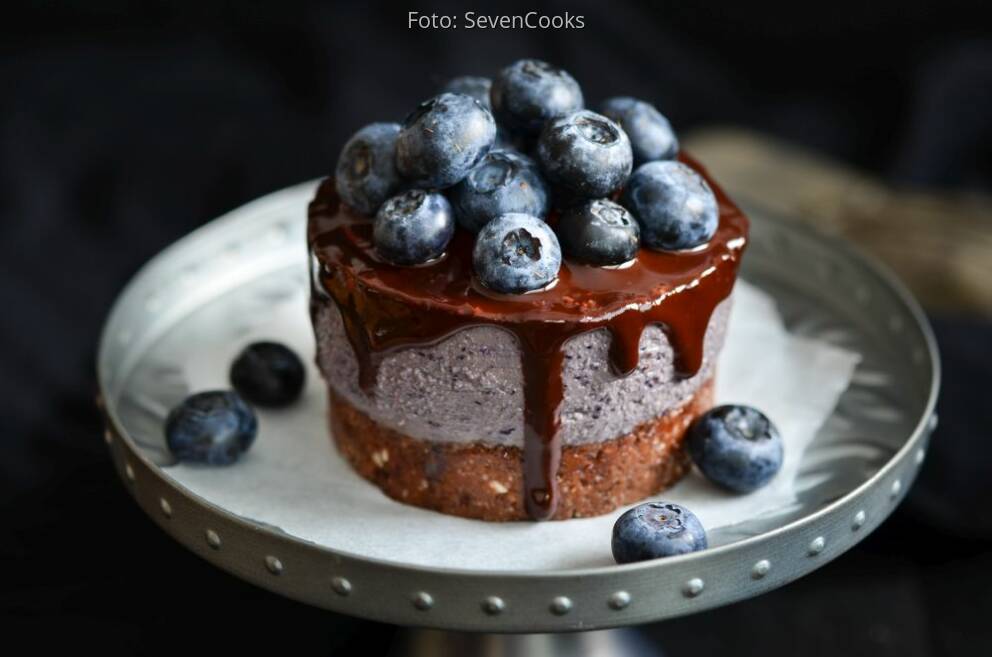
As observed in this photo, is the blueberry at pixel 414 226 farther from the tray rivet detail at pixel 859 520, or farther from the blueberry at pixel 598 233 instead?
the tray rivet detail at pixel 859 520

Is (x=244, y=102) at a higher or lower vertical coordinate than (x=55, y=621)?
higher

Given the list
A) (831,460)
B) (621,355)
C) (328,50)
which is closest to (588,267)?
(621,355)

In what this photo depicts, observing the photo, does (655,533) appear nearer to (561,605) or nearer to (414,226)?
(561,605)

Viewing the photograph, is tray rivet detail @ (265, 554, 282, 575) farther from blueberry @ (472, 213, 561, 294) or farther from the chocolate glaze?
blueberry @ (472, 213, 561, 294)

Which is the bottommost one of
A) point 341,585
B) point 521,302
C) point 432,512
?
point 432,512

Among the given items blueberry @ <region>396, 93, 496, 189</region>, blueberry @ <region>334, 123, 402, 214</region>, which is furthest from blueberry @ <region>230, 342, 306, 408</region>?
blueberry @ <region>396, 93, 496, 189</region>

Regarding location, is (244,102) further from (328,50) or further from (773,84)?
(773,84)

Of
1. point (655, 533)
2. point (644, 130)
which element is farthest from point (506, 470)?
point (644, 130)
